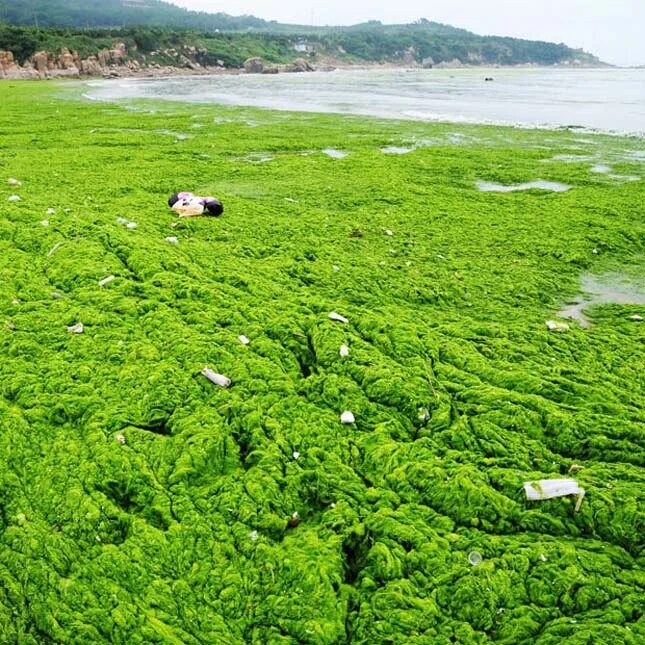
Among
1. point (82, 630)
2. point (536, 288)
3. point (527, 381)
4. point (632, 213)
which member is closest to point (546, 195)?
point (632, 213)

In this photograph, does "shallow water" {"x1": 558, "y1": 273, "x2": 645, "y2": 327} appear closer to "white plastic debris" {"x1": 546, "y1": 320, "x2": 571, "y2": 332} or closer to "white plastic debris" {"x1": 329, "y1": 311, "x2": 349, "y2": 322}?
"white plastic debris" {"x1": 546, "y1": 320, "x2": 571, "y2": 332}

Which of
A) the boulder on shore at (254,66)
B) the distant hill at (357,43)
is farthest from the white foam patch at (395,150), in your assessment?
the distant hill at (357,43)

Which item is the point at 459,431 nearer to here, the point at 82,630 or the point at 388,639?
the point at 388,639

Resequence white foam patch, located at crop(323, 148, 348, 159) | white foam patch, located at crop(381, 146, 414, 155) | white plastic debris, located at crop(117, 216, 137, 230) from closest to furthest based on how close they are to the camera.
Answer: white plastic debris, located at crop(117, 216, 137, 230)
white foam patch, located at crop(323, 148, 348, 159)
white foam patch, located at crop(381, 146, 414, 155)

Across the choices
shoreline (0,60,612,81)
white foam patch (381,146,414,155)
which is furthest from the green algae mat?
shoreline (0,60,612,81)

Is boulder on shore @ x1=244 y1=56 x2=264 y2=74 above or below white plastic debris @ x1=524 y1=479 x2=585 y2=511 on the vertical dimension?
above

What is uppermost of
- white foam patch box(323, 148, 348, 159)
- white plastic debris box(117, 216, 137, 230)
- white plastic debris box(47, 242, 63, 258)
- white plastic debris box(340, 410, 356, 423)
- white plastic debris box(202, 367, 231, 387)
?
white foam patch box(323, 148, 348, 159)

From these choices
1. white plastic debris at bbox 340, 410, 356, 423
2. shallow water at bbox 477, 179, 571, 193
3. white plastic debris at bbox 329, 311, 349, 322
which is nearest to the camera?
white plastic debris at bbox 340, 410, 356, 423
